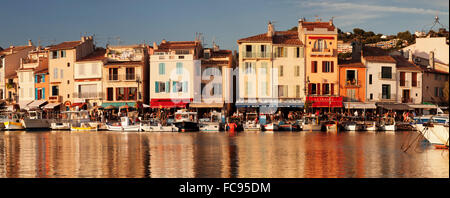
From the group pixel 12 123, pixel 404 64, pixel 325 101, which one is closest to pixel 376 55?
pixel 404 64

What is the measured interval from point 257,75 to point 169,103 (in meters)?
11.7

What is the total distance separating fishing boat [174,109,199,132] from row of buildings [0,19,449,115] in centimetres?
504

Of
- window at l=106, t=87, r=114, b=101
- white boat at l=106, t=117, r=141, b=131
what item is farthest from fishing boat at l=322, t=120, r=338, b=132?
window at l=106, t=87, r=114, b=101

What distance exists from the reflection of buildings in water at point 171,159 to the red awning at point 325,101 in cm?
2623

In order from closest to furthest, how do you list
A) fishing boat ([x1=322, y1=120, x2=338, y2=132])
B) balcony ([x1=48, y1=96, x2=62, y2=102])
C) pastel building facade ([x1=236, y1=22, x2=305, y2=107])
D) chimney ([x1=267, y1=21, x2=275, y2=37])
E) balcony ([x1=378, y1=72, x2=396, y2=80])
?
fishing boat ([x1=322, y1=120, x2=338, y2=132]) → pastel building facade ([x1=236, y1=22, x2=305, y2=107]) → balcony ([x1=378, y1=72, x2=396, y2=80]) → chimney ([x1=267, y1=21, x2=275, y2=37]) → balcony ([x1=48, y1=96, x2=62, y2=102])

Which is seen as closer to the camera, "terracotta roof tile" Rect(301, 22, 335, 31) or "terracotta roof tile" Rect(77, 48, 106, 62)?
"terracotta roof tile" Rect(301, 22, 335, 31)

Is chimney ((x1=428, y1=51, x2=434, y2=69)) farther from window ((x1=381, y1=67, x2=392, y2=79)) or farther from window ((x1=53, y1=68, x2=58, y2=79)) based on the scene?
window ((x1=53, y1=68, x2=58, y2=79))

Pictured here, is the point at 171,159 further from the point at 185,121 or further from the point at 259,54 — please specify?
the point at 259,54

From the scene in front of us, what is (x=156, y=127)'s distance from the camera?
70875mm

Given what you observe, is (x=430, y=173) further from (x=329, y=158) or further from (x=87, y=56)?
(x=87, y=56)

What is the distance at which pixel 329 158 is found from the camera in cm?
3888

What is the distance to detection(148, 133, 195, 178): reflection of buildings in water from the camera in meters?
31.8
